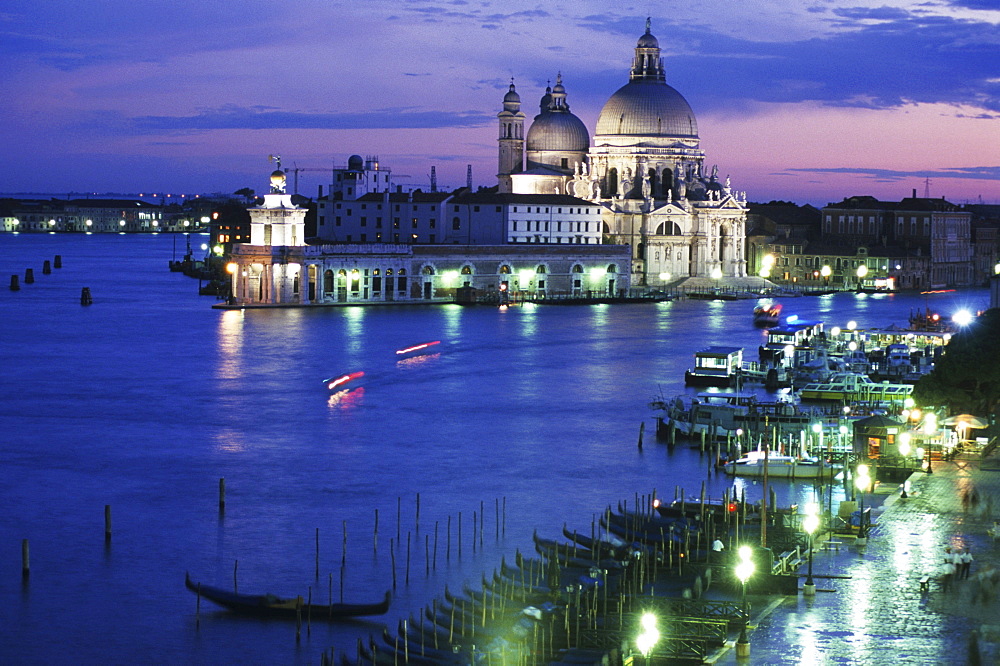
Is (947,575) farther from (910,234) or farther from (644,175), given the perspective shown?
(910,234)

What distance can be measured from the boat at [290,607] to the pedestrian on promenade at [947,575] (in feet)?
16.3

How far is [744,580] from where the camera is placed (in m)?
14.4

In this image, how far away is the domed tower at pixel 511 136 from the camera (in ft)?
232

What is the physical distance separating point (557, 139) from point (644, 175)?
198 inches

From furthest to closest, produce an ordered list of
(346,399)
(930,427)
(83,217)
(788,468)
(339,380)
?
(83,217) < (339,380) < (346,399) < (930,427) < (788,468)

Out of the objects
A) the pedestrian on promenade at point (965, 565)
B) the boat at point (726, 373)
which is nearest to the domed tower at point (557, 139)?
the boat at point (726, 373)

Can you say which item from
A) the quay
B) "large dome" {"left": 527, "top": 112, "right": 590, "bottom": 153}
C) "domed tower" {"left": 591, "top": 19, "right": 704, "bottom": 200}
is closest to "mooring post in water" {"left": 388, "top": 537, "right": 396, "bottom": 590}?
the quay

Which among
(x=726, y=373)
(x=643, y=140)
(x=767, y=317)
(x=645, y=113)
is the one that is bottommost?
(x=726, y=373)

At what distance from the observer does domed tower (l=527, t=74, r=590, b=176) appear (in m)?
70.8

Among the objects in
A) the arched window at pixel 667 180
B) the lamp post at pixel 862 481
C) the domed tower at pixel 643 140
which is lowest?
the lamp post at pixel 862 481

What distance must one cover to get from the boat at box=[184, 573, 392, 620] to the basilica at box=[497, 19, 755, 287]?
50.4 metres

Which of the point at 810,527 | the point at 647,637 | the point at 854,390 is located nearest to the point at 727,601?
the point at 647,637

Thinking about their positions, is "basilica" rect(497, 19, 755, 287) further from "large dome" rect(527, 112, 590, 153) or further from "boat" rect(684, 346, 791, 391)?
"boat" rect(684, 346, 791, 391)

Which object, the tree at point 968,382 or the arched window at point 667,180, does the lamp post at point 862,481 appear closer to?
the tree at point 968,382
